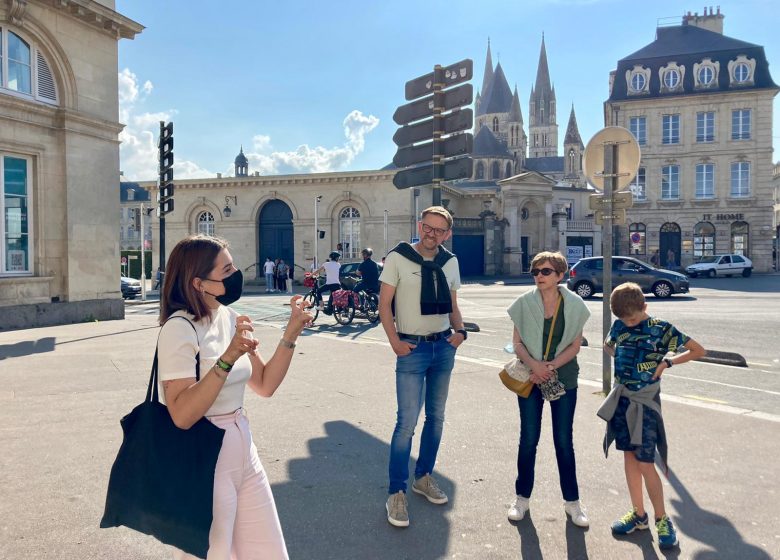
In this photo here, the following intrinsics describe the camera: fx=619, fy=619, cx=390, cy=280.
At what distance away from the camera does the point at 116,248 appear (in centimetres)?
1403

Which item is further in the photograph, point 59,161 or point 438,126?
point 59,161

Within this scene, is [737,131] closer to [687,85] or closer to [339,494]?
[687,85]

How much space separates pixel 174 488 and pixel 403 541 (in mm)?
1638

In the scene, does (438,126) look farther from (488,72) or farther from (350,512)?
(488,72)

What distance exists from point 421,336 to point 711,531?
1985mm

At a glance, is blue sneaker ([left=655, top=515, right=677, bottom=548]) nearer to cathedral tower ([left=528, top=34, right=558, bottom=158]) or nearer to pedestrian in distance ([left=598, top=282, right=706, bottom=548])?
pedestrian in distance ([left=598, top=282, right=706, bottom=548])

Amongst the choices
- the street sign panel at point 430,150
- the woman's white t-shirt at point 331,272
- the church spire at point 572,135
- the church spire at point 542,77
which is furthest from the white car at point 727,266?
the church spire at point 542,77

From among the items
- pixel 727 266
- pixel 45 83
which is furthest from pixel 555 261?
pixel 727 266

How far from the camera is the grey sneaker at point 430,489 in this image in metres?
3.84

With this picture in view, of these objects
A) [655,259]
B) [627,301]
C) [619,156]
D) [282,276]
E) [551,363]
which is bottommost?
[551,363]

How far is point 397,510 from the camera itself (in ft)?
11.7

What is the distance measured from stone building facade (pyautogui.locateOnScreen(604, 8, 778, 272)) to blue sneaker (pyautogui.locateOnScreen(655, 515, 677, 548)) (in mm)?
39434

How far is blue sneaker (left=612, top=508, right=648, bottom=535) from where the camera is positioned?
349 centimetres

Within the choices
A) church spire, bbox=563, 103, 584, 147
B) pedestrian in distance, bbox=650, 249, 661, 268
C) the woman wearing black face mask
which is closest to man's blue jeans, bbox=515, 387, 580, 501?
the woman wearing black face mask
